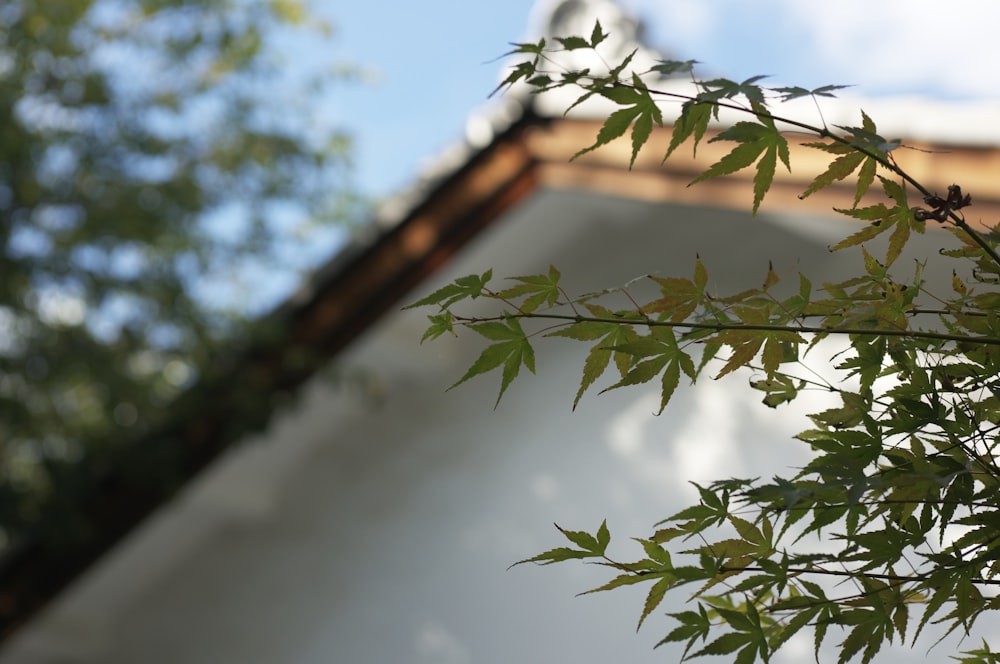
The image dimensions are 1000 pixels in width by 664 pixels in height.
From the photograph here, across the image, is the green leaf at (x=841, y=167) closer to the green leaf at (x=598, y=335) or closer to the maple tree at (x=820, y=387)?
the maple tree at (x=820, y=387)

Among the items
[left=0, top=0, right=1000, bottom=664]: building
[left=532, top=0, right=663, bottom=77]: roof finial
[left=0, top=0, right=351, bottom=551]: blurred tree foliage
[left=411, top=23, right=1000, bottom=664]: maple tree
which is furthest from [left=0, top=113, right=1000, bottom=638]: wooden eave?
[left=411, top=23, right=1000, bottom=664]: maple tree

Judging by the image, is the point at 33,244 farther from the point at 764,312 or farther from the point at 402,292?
the point at 764,312

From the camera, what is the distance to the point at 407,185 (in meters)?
3.27

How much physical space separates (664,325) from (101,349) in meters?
3.89

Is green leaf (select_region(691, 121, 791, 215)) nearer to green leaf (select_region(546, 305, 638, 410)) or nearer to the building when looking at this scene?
green leaf (select_region(546, 305, 638, 410))

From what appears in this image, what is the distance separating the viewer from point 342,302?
3387 millimetres

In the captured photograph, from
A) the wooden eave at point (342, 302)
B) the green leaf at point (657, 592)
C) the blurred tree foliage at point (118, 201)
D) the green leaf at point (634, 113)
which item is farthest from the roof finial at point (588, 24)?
the green leaf at point (657, 592)

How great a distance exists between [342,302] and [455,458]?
586mm

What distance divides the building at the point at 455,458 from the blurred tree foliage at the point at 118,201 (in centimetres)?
45

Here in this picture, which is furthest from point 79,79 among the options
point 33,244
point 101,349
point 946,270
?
point 946,270

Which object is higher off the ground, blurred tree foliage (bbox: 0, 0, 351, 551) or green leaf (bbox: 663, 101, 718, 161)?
blurred tree foliage (bbox: 0, 0, 351, 551)

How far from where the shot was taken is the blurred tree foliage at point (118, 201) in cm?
433

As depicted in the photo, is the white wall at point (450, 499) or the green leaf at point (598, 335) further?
the white wall at point (450, 499)

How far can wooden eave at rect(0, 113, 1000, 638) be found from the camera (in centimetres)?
296
